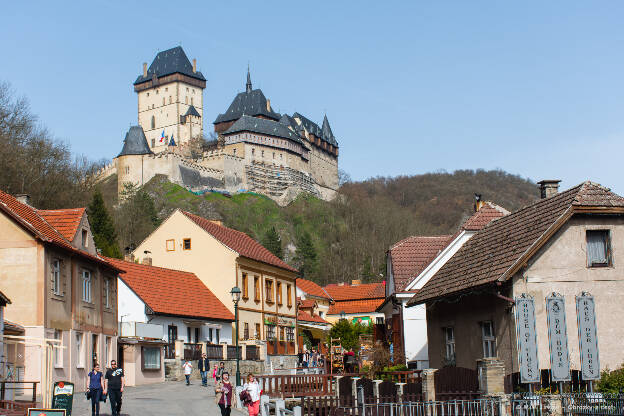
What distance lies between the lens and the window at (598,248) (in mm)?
21406

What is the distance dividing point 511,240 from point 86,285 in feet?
54.9

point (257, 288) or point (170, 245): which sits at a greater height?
point (170, 245)

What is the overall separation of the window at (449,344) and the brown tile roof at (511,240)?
122cm

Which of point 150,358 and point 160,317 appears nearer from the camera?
point 150,358

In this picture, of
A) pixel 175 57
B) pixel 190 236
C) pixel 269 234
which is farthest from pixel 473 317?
pixel 175 57

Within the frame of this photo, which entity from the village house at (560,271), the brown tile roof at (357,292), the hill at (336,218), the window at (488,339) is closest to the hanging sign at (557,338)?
the village house at (560,271)

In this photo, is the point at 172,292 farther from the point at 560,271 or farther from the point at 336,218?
the point at 336,218

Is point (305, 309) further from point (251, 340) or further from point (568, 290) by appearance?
point (568, 290)

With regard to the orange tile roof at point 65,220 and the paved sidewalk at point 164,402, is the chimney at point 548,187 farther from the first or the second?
the orange tile roof at point 65,220

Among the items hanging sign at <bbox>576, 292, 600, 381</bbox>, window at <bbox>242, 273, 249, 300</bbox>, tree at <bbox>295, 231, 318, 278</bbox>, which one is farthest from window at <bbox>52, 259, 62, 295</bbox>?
tree at <bbox>295, 231, 318, 278</bbox>

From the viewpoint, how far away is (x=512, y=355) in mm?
20891

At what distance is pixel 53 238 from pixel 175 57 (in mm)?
137626

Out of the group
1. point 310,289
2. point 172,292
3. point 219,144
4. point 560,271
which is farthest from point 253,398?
point 219,144

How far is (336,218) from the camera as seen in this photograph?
445ft
